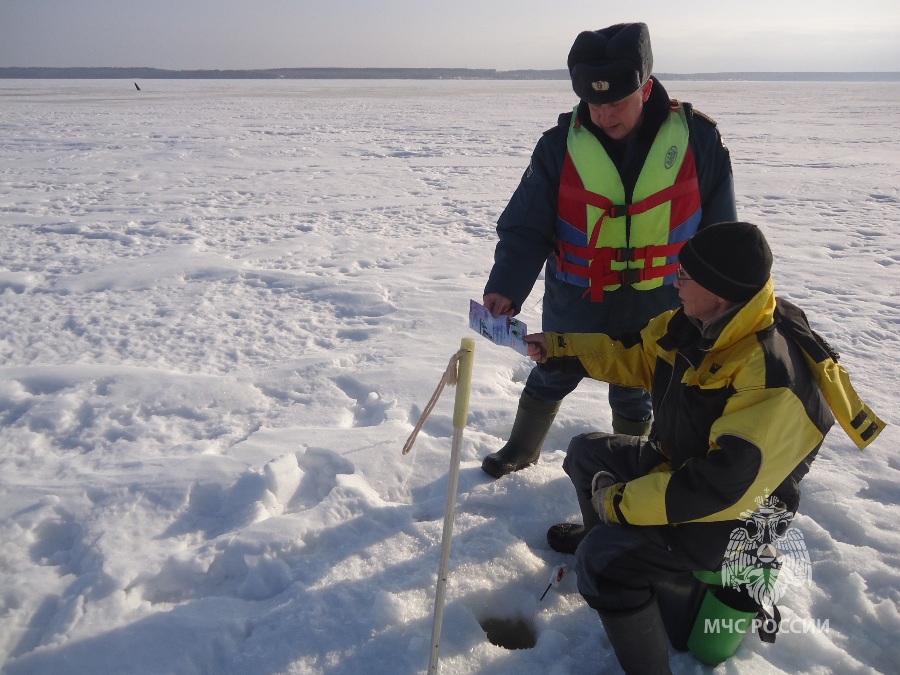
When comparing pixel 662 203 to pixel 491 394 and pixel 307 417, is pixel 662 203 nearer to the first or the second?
pixel 491 394

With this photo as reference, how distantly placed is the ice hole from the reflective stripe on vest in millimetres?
1260

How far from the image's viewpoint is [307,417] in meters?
3.43

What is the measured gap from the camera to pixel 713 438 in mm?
1693

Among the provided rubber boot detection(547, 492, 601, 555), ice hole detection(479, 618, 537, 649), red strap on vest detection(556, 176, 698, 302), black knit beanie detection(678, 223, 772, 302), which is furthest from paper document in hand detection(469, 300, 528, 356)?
ice hole detection(479, 618, 537, 649)

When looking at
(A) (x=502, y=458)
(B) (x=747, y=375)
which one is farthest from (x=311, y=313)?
Result: (B) (x=747, y=375)

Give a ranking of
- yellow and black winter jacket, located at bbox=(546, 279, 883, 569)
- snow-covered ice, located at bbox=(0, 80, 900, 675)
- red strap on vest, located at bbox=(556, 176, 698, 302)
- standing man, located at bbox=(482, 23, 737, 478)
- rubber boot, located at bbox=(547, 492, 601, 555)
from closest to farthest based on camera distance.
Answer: yellow and black winter jacket, located at bbox=(546, 279, 883, 569)
snow-covered ice, located at bbox=(0, 80, 900, 675)
standing man, located at bbox=(482, 23, 737, 478)
red strap on vest, located at bbox=(556, 176, 698, 302)
rubber boot, located at bbox=(547, 492, 601, 555)

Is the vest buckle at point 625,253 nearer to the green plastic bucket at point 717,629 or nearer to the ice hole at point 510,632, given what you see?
the green plastic bucket at point 717,629

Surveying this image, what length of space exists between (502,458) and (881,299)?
13.5ft

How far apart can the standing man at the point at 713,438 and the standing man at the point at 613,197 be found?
496mm

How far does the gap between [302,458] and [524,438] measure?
3.57 feet

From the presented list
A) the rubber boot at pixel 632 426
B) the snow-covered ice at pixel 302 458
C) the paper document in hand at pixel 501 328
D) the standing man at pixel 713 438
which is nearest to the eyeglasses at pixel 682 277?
the standing man at pixel 713 438

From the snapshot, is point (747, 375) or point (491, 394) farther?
point (491, 394)

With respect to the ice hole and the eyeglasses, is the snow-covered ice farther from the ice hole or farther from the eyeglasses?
the eyeglasses

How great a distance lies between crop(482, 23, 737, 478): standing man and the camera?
2230 millimetres
